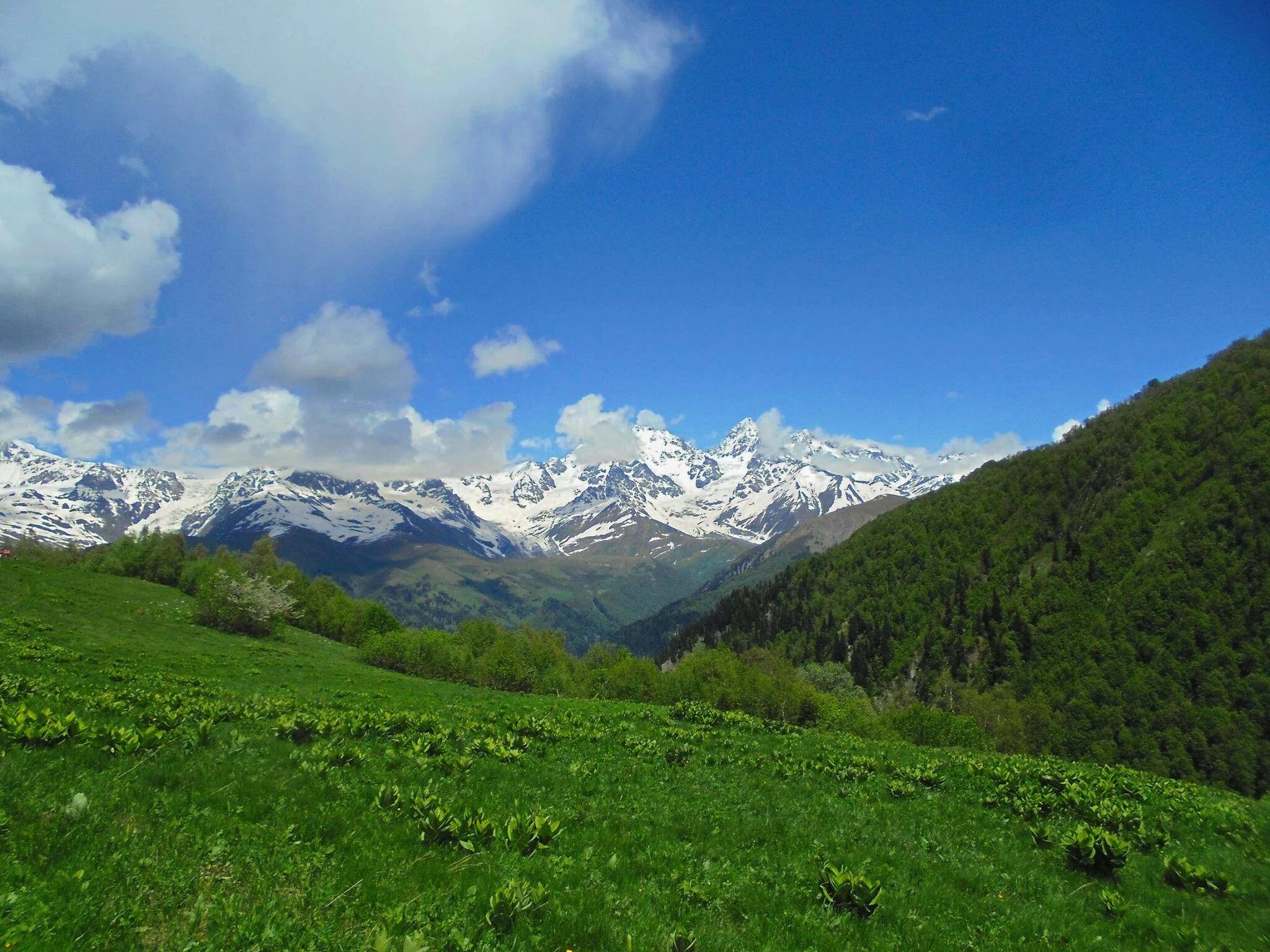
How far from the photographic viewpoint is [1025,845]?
14.3 metres

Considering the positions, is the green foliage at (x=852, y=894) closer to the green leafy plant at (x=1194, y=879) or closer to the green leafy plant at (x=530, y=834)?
the green leafy plant at (x=530, y=834)

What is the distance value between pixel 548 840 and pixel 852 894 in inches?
209

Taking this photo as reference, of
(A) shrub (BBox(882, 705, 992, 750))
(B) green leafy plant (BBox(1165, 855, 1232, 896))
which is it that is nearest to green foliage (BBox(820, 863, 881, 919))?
(B) green leafy plant (BBox(1165, 855, 1232, 896))

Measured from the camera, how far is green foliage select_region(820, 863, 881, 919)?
398 inches

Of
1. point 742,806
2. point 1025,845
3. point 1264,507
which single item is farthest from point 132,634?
point 1264,507

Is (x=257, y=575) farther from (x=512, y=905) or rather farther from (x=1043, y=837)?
(x=1043, y=837)

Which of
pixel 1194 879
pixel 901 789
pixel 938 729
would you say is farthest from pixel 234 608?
pixel 1194 879

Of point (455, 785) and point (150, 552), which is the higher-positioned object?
point (150, 552)

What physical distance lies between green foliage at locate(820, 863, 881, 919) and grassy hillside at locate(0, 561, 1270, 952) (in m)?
0.04

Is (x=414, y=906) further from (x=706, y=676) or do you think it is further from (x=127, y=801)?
(x=706, y=676)

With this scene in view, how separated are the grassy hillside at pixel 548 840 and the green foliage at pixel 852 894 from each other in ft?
0.14

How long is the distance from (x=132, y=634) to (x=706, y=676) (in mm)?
78511

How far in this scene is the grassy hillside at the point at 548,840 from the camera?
718 cm

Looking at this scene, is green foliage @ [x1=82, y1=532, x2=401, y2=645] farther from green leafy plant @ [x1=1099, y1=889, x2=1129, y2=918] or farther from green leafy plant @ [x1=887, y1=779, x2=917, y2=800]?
green leafy plant @ [x1=1099, y1=889, x2=1129, y2=918]
